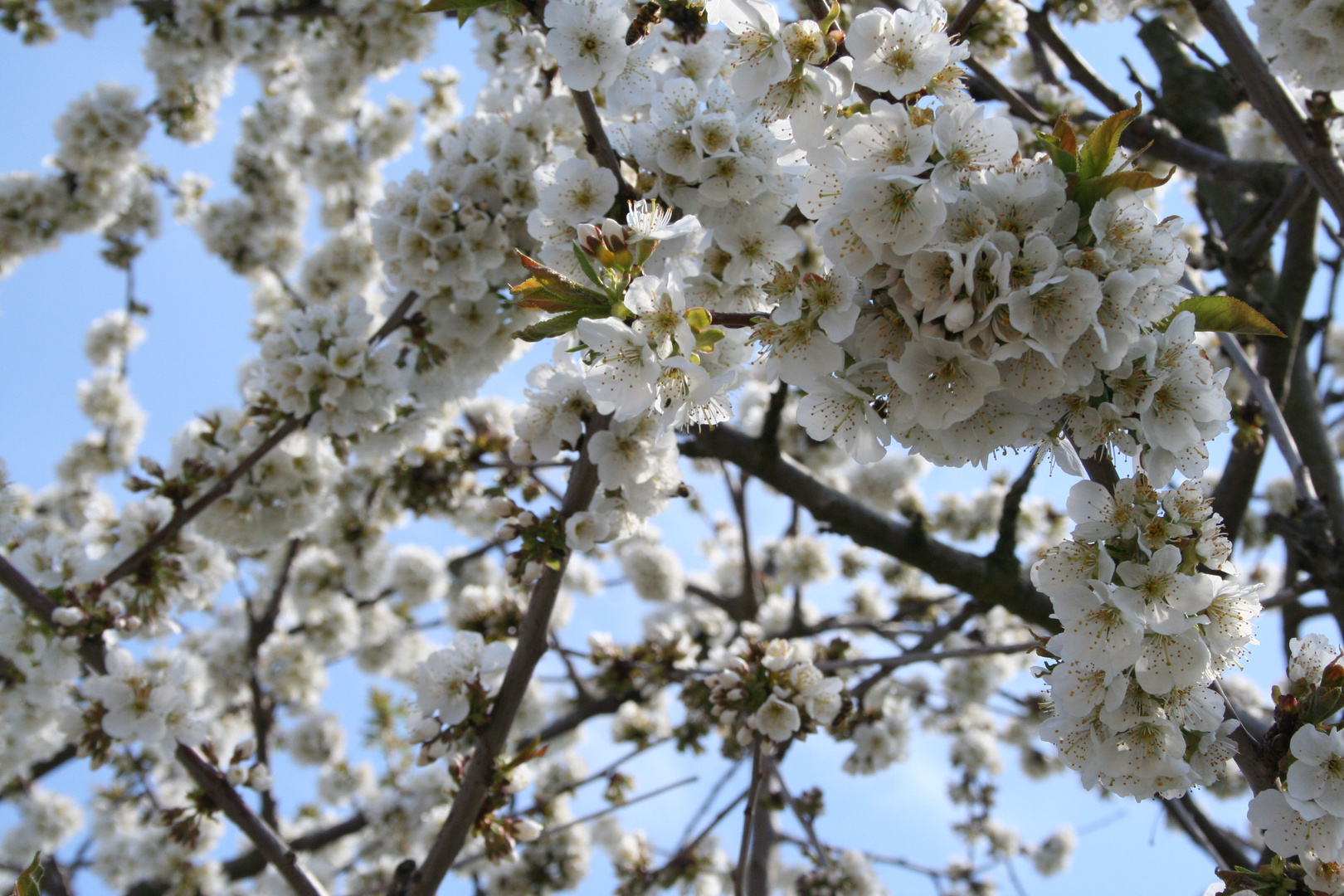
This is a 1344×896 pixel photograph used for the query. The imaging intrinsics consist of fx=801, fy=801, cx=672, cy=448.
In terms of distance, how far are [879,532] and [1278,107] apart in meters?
2.05

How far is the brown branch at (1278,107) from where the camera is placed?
7.29ft

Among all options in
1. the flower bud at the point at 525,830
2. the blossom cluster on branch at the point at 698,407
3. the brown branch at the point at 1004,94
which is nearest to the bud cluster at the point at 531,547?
the blossom cluster on branch at the point at 698,407

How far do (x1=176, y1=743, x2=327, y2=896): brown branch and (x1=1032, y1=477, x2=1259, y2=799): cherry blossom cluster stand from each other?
7.28 ft

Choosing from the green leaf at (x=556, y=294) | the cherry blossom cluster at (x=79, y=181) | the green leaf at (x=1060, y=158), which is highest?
the cherry blossom cluster at (x=79, y=181)

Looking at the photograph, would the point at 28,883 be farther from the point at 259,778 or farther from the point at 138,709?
the point at 138,709

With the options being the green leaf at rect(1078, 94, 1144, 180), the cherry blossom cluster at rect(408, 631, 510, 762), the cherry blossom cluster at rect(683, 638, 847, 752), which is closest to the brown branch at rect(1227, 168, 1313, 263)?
the green leaf at rect(1078, 94, 1144, 180)

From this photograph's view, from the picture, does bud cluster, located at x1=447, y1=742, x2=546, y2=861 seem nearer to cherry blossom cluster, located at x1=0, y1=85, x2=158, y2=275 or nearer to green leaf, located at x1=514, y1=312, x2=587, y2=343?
green leaf, located at x1=514, y1=312, x2=587, y2=343

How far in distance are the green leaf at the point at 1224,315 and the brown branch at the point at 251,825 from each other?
275cm

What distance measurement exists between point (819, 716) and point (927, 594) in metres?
3.91

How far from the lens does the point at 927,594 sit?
633cm

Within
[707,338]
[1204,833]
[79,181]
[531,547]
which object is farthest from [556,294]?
[79,181]

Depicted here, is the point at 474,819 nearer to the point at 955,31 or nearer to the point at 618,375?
the point at 618,375

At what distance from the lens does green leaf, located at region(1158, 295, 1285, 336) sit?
143 cm

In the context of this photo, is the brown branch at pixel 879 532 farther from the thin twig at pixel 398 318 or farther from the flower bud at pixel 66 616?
the flower bud at pixel 66 616
